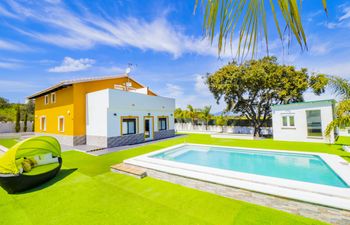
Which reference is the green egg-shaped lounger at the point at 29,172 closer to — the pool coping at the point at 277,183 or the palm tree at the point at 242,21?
the pool coping at the point at 277,183

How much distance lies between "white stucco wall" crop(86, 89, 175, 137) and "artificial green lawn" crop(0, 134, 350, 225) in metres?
7.54

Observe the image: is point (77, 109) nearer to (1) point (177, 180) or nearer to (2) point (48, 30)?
(2) point (48, 30)

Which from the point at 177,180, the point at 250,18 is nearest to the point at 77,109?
the point at 177,180

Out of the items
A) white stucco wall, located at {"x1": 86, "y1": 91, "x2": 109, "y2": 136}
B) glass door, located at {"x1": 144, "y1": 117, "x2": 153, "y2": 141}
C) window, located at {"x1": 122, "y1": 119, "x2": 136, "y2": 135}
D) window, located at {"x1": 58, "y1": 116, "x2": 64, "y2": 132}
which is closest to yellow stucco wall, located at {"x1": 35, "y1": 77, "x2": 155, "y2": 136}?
window, located at {"x1": 58, "y1": 116, "x2": 64, "y2": 132}

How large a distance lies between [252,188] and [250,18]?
5402mm

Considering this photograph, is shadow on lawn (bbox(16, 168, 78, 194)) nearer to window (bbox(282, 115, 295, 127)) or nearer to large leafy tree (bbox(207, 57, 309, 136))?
large leafy tree (bbox(207, 57, 309, 136))

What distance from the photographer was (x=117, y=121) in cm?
1459

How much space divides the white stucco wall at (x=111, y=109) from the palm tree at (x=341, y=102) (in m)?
14.8

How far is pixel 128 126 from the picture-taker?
15.9 meters

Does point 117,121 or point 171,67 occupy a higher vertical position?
point 171,67

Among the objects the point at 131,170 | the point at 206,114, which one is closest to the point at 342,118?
the point at 131,170

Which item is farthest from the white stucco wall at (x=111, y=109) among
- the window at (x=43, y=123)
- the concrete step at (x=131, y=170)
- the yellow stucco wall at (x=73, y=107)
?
the window at (x=43, y=123)

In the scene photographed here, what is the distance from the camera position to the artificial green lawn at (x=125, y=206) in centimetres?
419

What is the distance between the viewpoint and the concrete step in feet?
23.2
